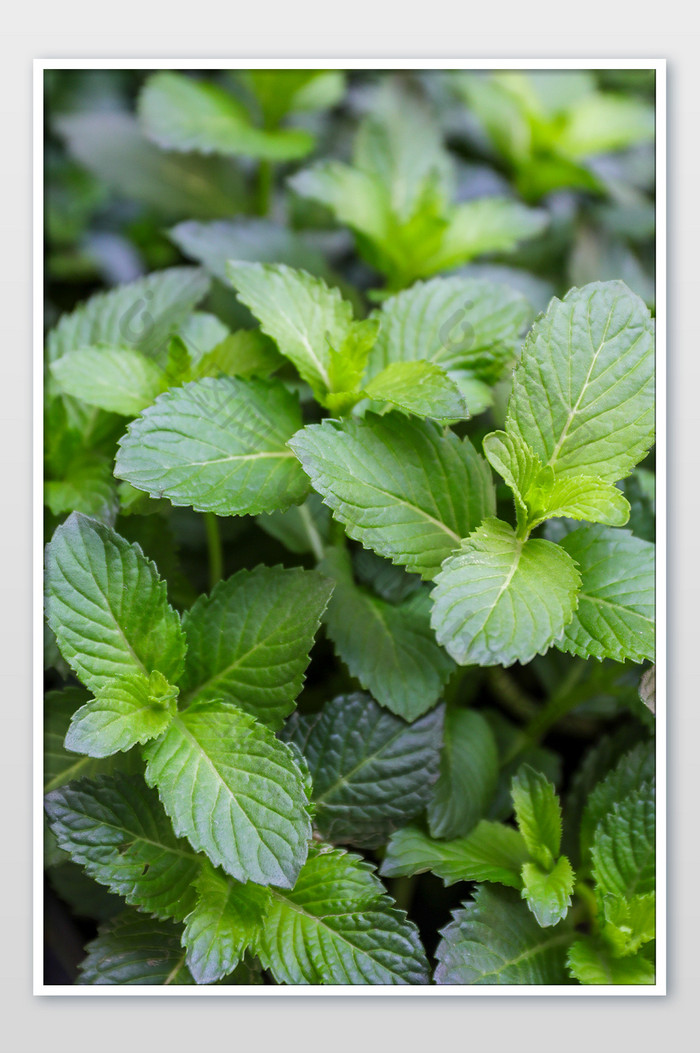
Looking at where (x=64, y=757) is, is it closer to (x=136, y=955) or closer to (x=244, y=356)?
(x=136, y=955)

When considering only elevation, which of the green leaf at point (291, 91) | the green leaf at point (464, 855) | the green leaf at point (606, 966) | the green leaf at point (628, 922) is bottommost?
the green leaf at point (606, 966)

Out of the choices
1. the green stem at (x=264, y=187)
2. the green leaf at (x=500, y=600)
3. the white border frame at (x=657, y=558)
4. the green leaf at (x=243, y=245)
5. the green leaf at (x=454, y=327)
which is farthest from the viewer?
the green stem at (x=264, y=187)

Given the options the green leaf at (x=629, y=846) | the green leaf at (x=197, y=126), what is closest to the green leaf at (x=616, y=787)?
the green leaf at (x=629, y=846)

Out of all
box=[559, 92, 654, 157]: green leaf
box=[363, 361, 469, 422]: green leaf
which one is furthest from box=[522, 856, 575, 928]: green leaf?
box=[559, 92, 654, 157]: green leaf

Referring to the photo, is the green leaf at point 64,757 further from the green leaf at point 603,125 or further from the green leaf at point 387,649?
the green leaf at point 603,125

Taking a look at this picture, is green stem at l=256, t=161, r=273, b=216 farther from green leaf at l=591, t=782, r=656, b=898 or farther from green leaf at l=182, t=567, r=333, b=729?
green leaf at l=591, t=782, r=656, b=898

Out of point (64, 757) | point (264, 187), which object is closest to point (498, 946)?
point (64, 757)
